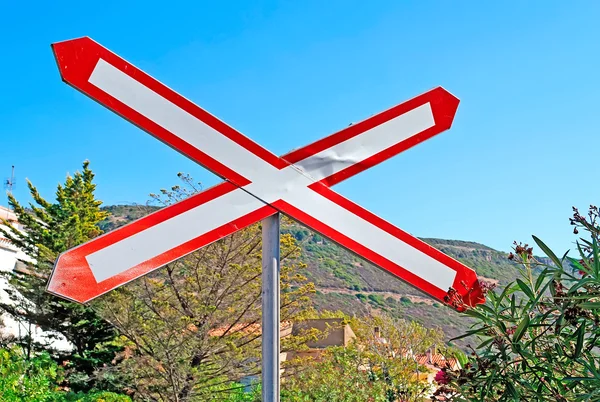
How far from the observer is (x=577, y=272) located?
185 centimetres

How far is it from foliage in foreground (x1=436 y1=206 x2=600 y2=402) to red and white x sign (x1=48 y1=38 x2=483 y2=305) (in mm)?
268

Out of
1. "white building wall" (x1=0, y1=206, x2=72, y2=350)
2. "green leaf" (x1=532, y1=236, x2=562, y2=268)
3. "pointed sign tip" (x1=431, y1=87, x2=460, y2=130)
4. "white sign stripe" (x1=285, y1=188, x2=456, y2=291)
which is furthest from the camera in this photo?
"white building wall" (x1=0, y1=206, x2=72, y2=350)

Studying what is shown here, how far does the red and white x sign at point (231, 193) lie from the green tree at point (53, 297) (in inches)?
513

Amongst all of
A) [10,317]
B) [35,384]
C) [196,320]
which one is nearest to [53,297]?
[10,317]

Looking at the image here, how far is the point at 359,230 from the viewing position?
1471 mm

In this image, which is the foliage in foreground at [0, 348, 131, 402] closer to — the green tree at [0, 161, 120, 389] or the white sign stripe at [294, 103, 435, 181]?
the green tree at [0, 161, 120, 389]

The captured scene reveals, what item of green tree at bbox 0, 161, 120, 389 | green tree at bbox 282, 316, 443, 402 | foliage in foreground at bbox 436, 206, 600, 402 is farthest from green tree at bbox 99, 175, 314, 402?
foliage in foreground at bbox 436, 206, 600, 402

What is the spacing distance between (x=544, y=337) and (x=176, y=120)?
52.9 inches

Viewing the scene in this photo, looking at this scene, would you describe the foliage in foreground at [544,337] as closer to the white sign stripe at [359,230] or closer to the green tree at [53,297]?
the white sign stripe at [359,230]

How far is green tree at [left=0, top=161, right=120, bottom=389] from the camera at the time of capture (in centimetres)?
1422

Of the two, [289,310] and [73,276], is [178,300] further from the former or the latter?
[73,276]

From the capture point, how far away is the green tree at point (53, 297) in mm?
14219

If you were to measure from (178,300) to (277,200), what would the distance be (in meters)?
8.75

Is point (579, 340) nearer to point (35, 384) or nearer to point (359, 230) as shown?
point (359, 230)
